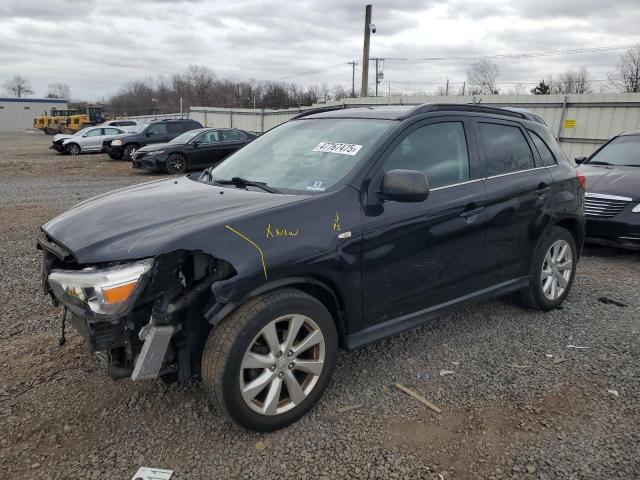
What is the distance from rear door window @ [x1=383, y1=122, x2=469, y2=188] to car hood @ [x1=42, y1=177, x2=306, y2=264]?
2.64 ft

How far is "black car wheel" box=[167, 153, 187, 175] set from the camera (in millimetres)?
15422

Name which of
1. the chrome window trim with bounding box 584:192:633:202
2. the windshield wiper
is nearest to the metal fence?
the chrome window trim with bounding box 584:192:633:202

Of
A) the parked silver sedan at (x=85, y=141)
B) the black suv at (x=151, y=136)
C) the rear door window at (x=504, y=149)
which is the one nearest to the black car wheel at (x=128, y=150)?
the black suv at (x=151, y=136)

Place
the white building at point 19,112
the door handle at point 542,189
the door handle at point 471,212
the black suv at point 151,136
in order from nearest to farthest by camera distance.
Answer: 1. the door handle at point 471,212
2. the door handle at point 542,189
3. the black suv at point 151,136
4. the white building at point 19,112

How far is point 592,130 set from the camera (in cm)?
1317

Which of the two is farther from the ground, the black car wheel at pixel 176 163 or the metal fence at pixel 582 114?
the metal fence at pixel 582 114

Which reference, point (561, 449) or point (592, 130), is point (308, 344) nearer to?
point (561, 449)

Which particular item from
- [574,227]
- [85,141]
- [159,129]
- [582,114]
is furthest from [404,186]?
[85,141]

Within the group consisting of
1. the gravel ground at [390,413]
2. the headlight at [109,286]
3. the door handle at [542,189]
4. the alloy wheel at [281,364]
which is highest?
the door handle at [542,189]

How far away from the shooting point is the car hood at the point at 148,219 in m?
2.48

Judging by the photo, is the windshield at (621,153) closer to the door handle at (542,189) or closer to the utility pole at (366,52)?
the door handle at (542,189)

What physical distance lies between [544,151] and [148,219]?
11.4ft

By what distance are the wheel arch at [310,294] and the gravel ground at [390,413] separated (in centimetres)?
55

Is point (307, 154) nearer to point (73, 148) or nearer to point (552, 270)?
point (552, 270)
